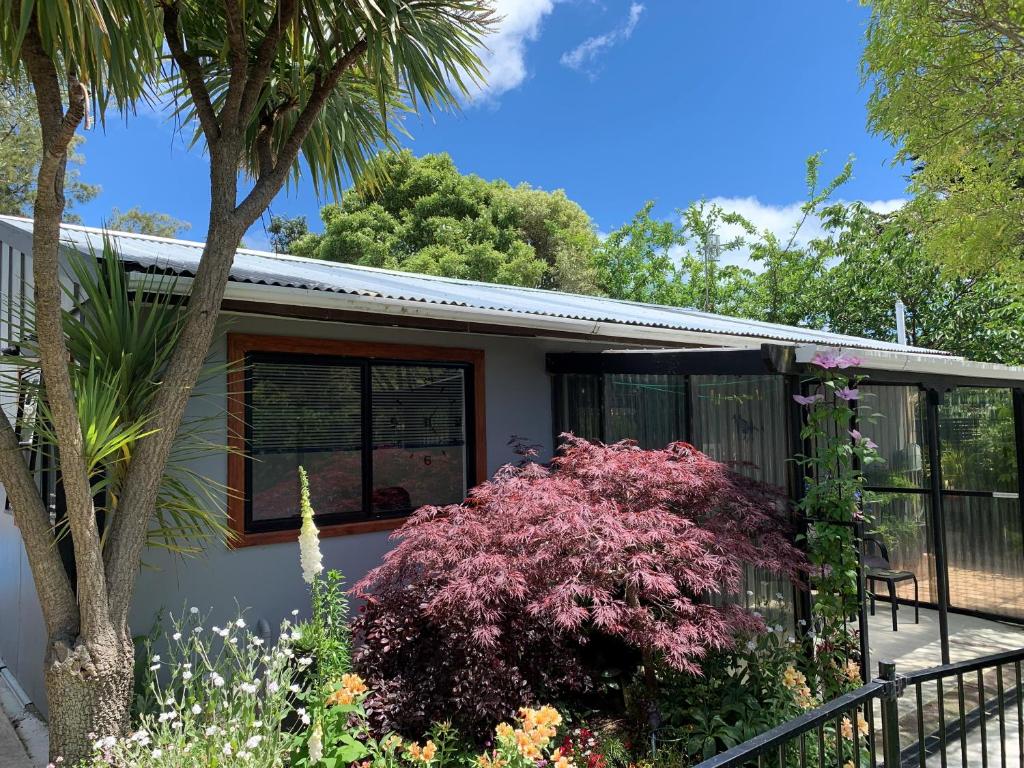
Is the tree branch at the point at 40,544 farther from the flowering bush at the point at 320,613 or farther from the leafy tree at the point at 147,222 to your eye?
the leafy tree at the point at 147,222

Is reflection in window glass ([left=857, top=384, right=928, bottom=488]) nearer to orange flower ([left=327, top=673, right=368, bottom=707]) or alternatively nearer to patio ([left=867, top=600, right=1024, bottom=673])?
patio ([left=867, top=600, right=1024, bottom=673])

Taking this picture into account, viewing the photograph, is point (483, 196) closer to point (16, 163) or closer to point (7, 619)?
point (16, 163)

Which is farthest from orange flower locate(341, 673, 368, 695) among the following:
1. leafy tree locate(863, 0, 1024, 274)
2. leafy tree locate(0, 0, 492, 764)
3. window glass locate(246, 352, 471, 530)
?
leafy tree locate(863, 0, 1024, 274)

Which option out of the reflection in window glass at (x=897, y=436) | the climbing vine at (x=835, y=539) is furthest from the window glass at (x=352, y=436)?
the reflection in window glass at (x=897, y=436)

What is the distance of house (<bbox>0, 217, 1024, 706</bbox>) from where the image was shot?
4645 mm

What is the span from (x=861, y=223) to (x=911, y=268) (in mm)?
2175

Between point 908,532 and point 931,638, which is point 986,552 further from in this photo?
point 931,638

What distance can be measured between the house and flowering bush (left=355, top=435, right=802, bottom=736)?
2.78 feet

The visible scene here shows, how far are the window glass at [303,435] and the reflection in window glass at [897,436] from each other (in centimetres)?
527

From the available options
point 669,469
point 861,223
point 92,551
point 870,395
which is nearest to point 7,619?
point 92,551

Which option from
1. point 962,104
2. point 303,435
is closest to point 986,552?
point 962,104

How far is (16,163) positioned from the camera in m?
18.4

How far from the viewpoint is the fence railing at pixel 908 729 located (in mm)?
2117

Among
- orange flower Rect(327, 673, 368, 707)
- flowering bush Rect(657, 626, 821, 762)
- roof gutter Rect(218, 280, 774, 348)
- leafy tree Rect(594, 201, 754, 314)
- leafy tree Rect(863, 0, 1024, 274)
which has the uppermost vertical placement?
leafy tree Rect(594, 201, 754, 314)
